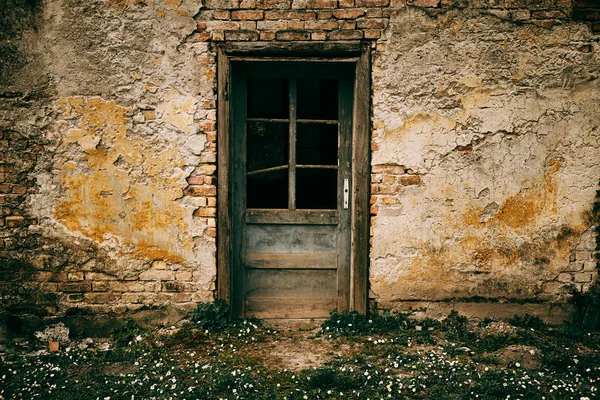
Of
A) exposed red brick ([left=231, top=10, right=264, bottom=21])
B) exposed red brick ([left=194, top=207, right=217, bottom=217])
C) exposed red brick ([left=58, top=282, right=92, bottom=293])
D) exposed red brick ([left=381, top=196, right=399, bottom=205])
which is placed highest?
exposed red brick ([left=231, top=10, right=264, bottom=21])

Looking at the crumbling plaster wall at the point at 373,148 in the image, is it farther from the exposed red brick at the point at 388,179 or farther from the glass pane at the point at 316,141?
the glass pane at the point at 316,141

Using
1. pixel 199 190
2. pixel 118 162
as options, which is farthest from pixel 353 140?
pixel 118 162

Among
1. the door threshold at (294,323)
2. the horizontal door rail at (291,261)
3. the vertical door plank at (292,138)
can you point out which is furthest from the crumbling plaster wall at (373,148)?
the door threshold at (294,323)

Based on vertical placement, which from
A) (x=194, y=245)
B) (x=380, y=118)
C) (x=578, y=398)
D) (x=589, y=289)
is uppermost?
(x=380, y=118)

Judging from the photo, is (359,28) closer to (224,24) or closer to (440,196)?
(224,24)

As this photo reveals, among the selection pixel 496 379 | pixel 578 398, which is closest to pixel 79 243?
pixel 496 379

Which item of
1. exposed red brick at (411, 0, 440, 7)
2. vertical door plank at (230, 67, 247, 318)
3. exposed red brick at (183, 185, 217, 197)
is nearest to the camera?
exposed red brick at (411, 0, 440, 7)

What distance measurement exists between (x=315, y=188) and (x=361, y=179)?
16.5 inches

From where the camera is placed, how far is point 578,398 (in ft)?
8.79

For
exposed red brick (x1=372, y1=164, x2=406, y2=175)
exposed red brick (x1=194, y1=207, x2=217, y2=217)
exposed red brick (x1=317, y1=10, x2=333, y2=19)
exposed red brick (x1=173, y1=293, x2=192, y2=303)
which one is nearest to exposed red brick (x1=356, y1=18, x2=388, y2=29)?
exposed red brick (x1=317, y1=10, x2=333, y2=19)

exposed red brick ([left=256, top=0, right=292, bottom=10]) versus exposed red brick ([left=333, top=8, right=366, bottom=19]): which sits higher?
exposed red brick ([left=256, top=0, right=292, bottom=10])

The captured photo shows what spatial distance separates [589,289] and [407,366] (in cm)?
172

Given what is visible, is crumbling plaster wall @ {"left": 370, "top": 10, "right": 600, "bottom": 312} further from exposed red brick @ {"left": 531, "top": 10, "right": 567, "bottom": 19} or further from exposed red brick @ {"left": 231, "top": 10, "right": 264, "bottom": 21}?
exposed red brick @ {"left": 231, "top": 10, "right": 264, "bottom": 21}

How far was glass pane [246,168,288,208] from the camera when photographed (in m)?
3.85
